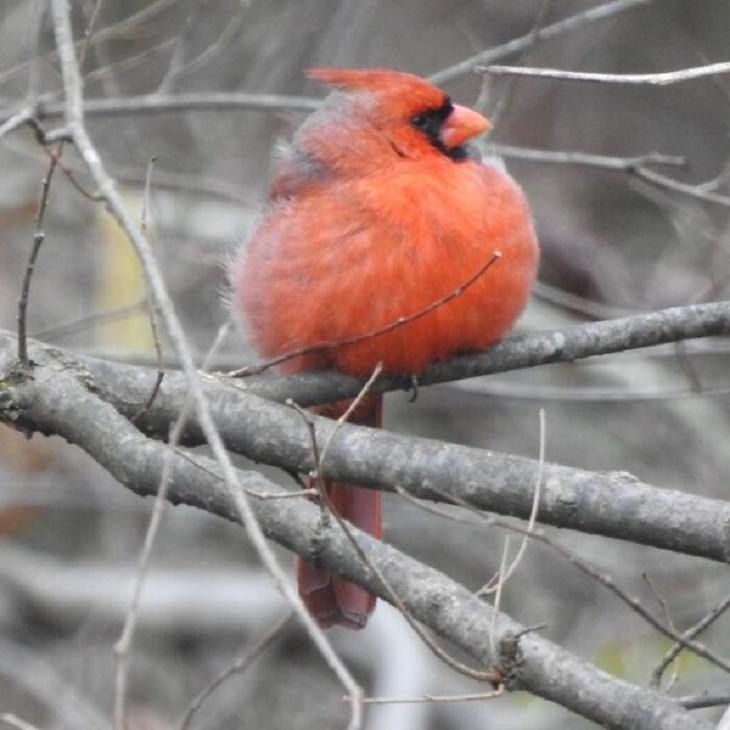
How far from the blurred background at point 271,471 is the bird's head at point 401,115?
152 centimetres

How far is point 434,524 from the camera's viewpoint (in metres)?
7.04

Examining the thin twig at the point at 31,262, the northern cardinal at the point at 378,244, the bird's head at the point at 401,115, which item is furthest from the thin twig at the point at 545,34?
the thin twig at the point at 31,262

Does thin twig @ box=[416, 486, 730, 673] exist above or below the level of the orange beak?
below

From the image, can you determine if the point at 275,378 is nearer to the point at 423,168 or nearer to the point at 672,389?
the point at 423,168

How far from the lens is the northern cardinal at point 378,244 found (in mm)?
3906

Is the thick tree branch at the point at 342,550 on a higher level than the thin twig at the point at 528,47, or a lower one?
lower

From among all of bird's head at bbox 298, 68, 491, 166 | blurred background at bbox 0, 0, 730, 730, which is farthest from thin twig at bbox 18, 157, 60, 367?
blurred background at bbox 0, 0, 730, 730

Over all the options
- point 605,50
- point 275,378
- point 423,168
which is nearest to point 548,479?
point 275,378

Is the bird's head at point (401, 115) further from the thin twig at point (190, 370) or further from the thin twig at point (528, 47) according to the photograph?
the thin twig at point (190, 370)

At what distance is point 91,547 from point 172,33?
235cm

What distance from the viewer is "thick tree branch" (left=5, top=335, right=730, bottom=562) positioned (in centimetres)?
309

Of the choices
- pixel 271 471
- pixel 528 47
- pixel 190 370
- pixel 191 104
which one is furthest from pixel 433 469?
pixel 271 471

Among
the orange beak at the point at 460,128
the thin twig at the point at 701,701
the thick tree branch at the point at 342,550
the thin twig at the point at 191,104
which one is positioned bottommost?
the thin twig at the point at 701,701

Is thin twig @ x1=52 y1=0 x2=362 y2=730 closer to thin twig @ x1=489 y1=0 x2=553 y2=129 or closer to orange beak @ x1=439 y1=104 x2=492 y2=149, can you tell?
orange beak @ x1=439 y1=104 x2=492 y2=149
